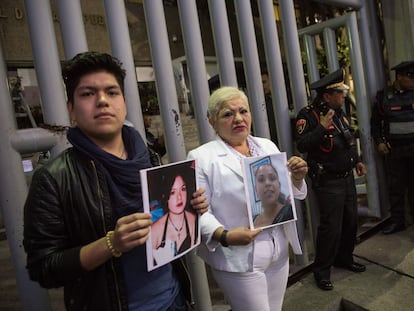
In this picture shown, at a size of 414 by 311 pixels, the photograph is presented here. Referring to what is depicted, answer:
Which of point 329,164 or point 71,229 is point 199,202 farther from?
point 329,164

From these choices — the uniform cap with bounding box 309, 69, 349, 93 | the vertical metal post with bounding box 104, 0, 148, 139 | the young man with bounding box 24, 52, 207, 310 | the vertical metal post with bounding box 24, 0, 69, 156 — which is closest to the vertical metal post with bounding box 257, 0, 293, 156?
the uniform cap with bounding box 309, 69, 349, 93

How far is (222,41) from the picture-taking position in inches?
100.0

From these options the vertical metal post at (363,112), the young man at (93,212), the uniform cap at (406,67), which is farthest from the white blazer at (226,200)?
the uniform cap at (406,67)

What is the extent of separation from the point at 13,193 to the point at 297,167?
142 centimetres

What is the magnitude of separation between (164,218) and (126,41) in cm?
128

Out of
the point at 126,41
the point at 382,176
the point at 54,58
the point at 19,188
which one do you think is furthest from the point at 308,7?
the point at 19,188

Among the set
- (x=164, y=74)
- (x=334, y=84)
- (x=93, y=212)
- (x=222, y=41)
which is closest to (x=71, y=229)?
(x=93, y=212)

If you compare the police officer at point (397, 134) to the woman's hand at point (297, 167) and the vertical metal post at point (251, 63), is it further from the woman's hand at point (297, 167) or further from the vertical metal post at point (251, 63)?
the woman's hand at point (297, 167)

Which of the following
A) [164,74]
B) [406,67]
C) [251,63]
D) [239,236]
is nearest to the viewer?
[239,236]

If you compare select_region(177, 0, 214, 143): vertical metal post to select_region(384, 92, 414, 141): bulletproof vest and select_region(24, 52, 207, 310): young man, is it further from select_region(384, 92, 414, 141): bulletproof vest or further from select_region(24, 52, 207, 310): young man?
select_region(384, 92, 414, 141): bulletproof vest

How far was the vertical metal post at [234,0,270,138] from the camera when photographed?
2.69 metres

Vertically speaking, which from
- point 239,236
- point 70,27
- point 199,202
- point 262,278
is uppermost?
point 70,27

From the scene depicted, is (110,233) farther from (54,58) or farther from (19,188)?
(54,58)

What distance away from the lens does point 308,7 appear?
6180mm
